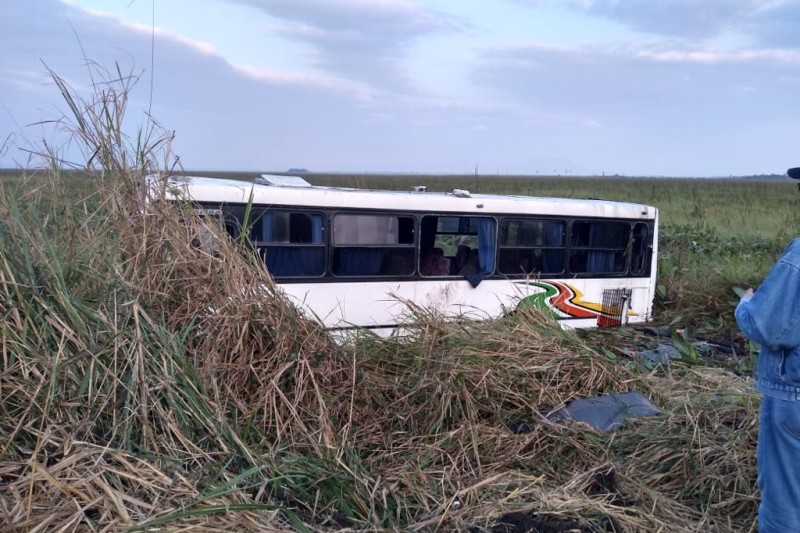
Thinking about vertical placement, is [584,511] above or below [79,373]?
below

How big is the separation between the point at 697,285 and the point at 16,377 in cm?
1165

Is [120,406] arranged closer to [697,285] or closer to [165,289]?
[165,289]

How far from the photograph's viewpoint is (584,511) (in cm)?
366

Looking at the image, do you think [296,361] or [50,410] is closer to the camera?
[50,410]

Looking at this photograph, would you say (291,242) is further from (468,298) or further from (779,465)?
(779,465)

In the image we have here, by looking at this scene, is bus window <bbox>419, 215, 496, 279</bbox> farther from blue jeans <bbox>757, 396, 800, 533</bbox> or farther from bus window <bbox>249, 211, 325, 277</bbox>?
blue jeans <bbox>757, 396, 800, 533</bbox>

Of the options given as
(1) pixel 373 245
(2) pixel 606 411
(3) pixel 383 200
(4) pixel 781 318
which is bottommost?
(2) pixel 606 411

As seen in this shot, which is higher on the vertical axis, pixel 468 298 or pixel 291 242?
pixel 291 242

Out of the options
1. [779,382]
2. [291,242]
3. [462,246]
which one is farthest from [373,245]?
[779,382]

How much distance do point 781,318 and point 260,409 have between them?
115 inches

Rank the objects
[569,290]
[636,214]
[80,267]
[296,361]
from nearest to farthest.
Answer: [80,267] → [296,361] → [569,290] → [636,214]

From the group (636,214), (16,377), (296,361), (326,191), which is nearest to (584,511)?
(296,361)

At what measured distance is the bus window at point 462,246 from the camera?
9102mm

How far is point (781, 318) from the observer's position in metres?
2.97
